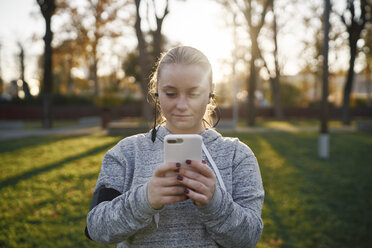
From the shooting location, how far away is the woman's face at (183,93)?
5.46 ft

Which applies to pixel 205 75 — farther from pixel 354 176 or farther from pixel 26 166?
pixel 26 166

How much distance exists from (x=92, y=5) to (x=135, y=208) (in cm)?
2471

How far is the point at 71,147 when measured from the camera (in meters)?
12.0

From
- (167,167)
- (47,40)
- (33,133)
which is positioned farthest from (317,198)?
(47,40)

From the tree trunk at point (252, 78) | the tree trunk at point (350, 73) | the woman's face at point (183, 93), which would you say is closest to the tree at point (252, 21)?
the tree trunk at point (252, 78)

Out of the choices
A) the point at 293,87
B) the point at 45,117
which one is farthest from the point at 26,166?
the point at 293,87

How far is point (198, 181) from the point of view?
1328 mm

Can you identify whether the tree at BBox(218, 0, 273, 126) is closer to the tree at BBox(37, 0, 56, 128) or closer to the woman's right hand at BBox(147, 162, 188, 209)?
the tree at BBox(37, 0, 56, 128)

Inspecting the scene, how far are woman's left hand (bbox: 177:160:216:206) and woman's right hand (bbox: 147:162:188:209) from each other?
0.09ft

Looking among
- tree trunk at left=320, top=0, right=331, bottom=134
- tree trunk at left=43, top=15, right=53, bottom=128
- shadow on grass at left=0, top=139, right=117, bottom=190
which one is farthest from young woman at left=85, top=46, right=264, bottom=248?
tree trunk at left=43, top=15, right=53, bottom=128

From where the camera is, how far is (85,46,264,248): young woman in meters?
1.35

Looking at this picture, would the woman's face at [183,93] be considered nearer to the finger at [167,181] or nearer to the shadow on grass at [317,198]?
the finger at [167,181]

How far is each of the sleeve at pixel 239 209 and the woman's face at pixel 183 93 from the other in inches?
13.8

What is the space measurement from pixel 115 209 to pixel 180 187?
38 cm
